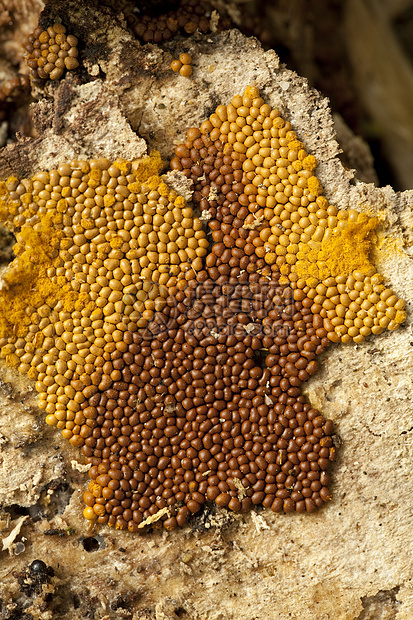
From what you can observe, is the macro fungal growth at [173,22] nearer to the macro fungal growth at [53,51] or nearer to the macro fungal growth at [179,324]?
the macro fungal growth at [53,51]

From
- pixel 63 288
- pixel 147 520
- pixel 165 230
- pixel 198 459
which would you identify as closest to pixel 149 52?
pixel 165 230

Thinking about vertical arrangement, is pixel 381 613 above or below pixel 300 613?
above

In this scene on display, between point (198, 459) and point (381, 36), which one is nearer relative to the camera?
point (198, 459)

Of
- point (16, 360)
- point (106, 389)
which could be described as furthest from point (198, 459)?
point (16, 360)

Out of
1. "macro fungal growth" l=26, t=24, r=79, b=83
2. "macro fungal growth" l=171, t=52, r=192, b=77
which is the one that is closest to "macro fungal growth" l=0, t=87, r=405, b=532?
"macro fungal growth" l=171, t=52, r=192, b=77

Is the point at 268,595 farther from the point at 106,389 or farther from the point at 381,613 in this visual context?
the point at 106,389

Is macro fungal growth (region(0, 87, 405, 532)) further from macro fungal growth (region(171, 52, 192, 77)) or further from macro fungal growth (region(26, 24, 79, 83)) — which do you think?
macro fungal growth (region(26, 24, 79, 83))

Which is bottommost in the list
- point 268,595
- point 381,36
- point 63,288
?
point 268,595
